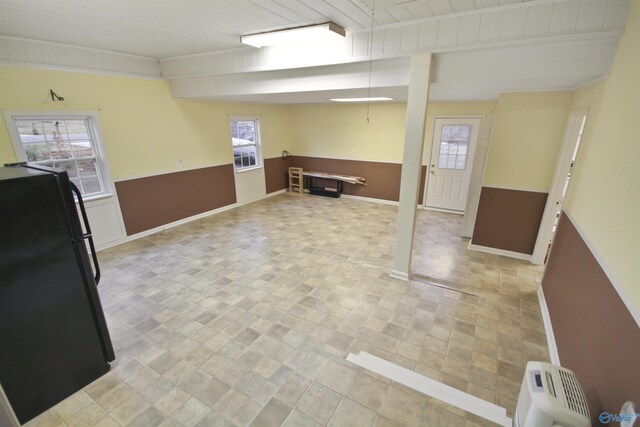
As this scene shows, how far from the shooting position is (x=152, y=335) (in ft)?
9.02

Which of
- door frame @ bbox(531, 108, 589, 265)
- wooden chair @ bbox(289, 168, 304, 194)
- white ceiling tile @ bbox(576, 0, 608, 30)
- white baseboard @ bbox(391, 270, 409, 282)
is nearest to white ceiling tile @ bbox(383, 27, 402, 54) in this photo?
white ceiling tile @ bbox(576, 0, 608, 30)

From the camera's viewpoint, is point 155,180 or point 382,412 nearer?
point 382,412

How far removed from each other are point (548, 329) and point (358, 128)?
217 inches

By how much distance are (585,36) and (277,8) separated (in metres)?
2.48

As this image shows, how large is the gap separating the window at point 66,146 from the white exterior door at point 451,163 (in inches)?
244

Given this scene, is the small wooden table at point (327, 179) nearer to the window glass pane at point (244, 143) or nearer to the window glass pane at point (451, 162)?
the window glass pane at point (244, 143)

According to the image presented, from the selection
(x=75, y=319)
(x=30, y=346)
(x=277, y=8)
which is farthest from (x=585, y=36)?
(x=30, y=346)

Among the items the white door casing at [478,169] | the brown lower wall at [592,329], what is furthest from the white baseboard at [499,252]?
the brown lower wall at [592,329]

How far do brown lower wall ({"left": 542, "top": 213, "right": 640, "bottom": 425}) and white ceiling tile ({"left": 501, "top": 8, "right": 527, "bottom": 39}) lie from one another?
1761mm

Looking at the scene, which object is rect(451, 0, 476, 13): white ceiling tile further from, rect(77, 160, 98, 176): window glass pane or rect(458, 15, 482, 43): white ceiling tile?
rect(77, 160, 98, 176): window glass pane

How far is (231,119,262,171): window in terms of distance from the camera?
21.8 feet

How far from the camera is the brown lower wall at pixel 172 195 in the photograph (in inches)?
192

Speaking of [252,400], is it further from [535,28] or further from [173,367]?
[535,28]

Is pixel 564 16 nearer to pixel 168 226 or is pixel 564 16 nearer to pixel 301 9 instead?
pixel 301 9
